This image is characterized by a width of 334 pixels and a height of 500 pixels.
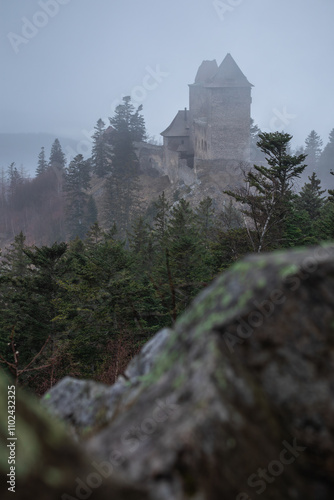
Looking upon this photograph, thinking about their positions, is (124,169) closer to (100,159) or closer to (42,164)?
(100,159)

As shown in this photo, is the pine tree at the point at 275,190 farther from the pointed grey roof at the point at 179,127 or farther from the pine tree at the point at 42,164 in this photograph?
the pine tree at the point at 42,164

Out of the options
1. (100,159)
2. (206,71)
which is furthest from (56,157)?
(206,71)

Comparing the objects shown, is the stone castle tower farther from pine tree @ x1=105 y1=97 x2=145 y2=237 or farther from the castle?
pine tree @ x1=105 y1=97 x2=145 y2=237

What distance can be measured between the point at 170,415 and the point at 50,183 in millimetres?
103273

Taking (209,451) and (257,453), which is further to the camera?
(257,453)

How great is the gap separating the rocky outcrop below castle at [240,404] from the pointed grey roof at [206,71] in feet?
298

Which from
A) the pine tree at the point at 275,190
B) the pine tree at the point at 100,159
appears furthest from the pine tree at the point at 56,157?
the pine tree at the point at 275,190

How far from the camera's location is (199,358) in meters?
3.01

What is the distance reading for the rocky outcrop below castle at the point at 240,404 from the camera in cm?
256

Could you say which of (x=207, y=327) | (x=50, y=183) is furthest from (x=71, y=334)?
(x=50, y=183)

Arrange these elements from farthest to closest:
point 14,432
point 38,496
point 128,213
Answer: point 128,213, point 14,432, point 38,496

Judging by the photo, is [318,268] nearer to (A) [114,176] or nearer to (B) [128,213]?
(B) [128,213]

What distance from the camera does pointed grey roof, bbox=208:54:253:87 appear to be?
250 ft

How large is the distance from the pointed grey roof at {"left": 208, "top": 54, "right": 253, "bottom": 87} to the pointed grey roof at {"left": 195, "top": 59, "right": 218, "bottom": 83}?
1065 cm
